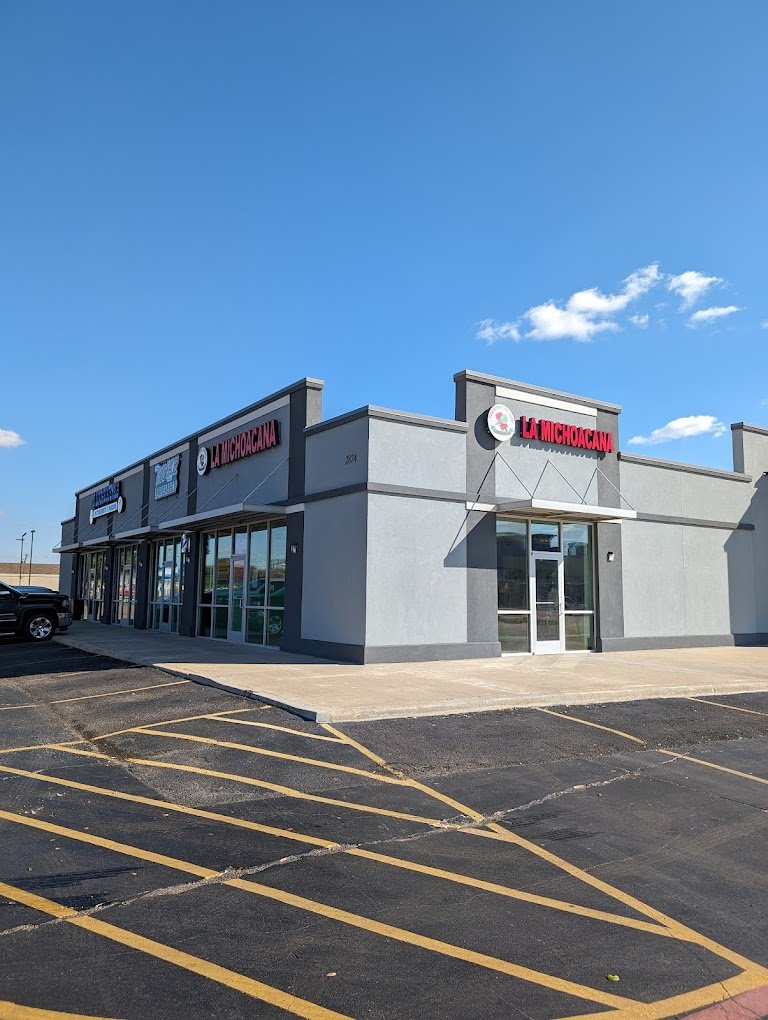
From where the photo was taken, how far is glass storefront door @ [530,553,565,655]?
18094 mm

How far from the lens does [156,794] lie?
21.7 ft

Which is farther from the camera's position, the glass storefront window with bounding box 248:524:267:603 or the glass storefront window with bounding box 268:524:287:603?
the glass storefront window with bounding box 248:524:267:603

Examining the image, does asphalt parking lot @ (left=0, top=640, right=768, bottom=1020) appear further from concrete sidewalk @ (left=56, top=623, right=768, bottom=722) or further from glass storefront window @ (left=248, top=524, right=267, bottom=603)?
glass storefront window @ (left=248, top=524, right=267, bottom=603)

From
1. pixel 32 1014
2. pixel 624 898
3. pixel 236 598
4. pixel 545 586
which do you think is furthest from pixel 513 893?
pixel 236 598

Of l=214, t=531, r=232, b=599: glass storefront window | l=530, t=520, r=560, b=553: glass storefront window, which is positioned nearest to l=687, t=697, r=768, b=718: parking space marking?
l=530, t=520, r=560, b=553: glass storefront window

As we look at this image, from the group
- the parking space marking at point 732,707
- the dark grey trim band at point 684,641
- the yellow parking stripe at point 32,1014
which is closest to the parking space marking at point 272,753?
the yellow parking stripe at point 32,1014

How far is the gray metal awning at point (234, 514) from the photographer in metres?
17.2

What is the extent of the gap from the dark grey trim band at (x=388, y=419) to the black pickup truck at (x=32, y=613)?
1067 centimetres

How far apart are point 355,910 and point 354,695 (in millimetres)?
6377

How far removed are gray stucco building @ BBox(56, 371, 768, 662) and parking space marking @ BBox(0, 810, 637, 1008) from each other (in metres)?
9.85

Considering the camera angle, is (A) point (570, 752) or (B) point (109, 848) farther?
(A) point (570, 752)

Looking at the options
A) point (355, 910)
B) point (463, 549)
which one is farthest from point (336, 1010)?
point (463, 549)

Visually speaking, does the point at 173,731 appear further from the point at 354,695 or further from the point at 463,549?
the point at 463,549

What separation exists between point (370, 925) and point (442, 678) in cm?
881
